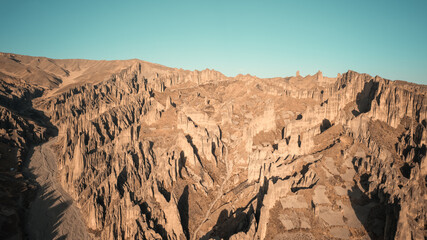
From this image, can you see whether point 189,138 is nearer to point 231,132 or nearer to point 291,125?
point 231,132

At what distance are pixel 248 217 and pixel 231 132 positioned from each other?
48644mm

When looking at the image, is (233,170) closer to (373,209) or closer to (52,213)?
(373,209)

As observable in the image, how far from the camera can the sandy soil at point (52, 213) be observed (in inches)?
2237

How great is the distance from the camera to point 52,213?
63281mm

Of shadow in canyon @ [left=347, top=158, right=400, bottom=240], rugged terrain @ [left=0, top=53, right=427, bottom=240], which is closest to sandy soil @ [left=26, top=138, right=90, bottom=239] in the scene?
rugged terrain @ [left=0, top=53, right=427, bottom=240]

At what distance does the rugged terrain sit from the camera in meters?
49.4

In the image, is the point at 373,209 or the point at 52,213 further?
the point at 52,213

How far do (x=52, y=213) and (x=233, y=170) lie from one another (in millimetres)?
45559

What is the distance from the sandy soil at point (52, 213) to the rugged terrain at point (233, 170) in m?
0.26

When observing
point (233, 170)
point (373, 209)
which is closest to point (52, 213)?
point (233, 170)

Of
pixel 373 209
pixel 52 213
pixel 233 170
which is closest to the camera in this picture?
pixel 373 209

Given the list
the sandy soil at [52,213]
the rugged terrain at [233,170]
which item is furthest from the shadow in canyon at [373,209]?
the sandy soil at [52,213]

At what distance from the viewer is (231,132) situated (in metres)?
97.3

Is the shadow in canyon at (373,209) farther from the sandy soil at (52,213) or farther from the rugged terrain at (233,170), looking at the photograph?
the sandy soil at (52,213)
